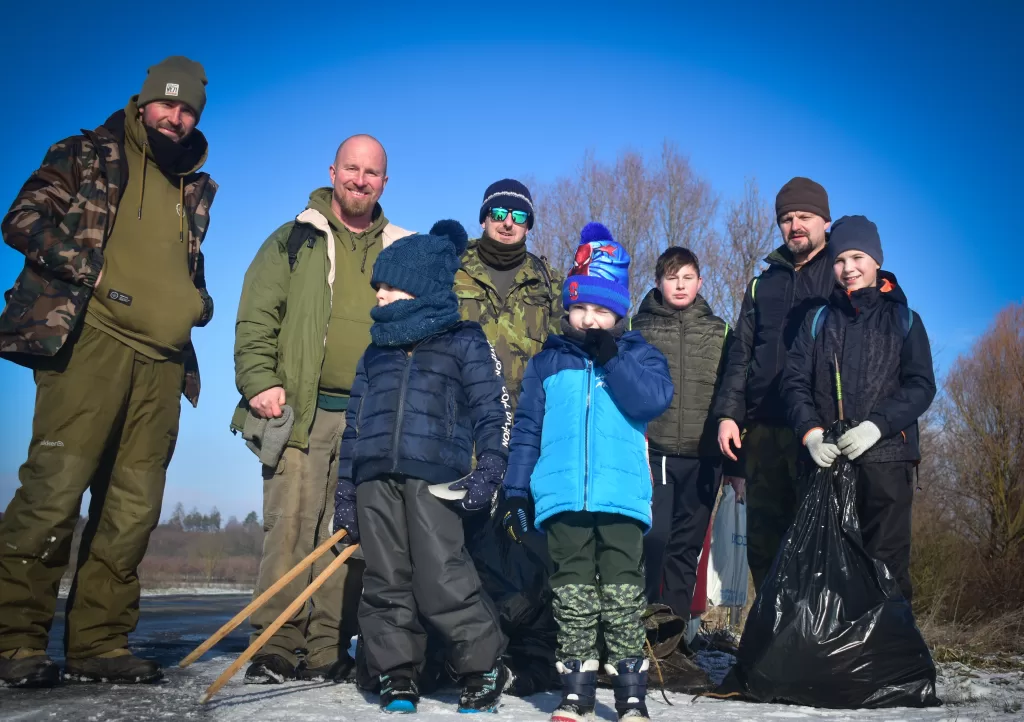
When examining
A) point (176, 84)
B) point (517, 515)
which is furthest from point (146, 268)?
point (517, 515)

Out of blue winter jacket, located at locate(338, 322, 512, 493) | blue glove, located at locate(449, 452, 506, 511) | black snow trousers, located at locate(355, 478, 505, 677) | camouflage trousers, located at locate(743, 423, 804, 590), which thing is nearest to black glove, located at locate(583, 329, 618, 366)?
blue winter jacket, located at locate(338, 322, 512, 493)

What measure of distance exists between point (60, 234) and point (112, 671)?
6.17 ft

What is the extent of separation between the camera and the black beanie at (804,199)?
4.86 m

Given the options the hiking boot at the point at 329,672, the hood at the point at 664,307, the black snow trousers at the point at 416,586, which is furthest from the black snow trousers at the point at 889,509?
the hiking boot at the point at 329,672

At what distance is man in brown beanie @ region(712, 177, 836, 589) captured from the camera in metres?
4.66

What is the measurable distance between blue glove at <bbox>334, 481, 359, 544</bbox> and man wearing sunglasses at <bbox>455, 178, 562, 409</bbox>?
1.21 metres

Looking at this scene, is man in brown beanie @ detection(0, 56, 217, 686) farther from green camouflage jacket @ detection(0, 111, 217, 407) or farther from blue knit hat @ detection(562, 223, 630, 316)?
blue knit hat @ detection(562, 223, 630, 316)

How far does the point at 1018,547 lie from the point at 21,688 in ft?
31.7

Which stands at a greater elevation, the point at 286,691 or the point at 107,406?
the point at 107,406

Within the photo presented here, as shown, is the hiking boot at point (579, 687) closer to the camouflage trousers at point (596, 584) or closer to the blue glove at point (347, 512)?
the camouflage trousers at point (596, 584)

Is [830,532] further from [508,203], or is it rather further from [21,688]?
[21,688]

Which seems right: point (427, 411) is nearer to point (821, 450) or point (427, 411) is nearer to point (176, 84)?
point (821, 450)

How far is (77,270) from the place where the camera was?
372cm

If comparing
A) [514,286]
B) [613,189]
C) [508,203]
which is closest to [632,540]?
[514,286]
